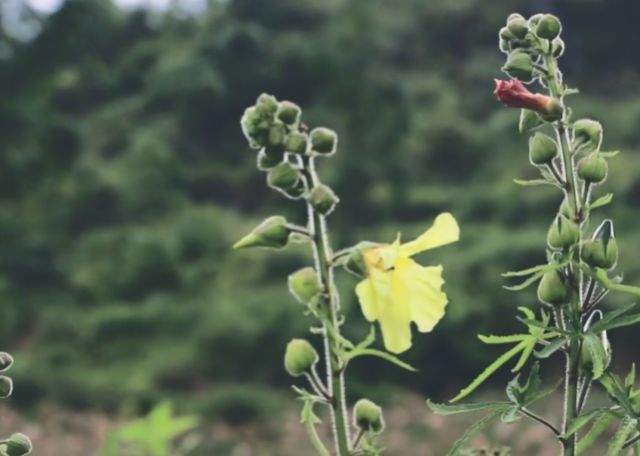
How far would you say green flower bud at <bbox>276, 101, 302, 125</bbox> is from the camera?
112 cm

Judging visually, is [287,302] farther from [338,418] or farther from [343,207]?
[338,418]

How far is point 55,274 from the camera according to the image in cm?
1083

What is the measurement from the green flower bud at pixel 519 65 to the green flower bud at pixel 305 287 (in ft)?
0.96

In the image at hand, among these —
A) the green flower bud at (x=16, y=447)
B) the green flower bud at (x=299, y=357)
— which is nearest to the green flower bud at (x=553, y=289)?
the green flower bud at (x=299, y=357)

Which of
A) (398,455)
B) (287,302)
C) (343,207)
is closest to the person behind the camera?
(398,455)

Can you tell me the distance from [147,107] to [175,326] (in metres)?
2.73

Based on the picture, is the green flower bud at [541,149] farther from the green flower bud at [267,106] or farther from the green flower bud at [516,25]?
the green flower bud at [267,106]

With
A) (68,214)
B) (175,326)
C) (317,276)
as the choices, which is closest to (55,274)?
(68,214)

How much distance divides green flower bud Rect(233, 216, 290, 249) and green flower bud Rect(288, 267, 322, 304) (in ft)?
0.20

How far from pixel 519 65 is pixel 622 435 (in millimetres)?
367

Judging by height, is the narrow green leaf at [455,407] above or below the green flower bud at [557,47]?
below

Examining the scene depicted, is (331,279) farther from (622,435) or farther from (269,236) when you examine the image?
(622,435)

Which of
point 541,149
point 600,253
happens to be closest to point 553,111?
point 541,149

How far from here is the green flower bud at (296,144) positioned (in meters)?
1.13
